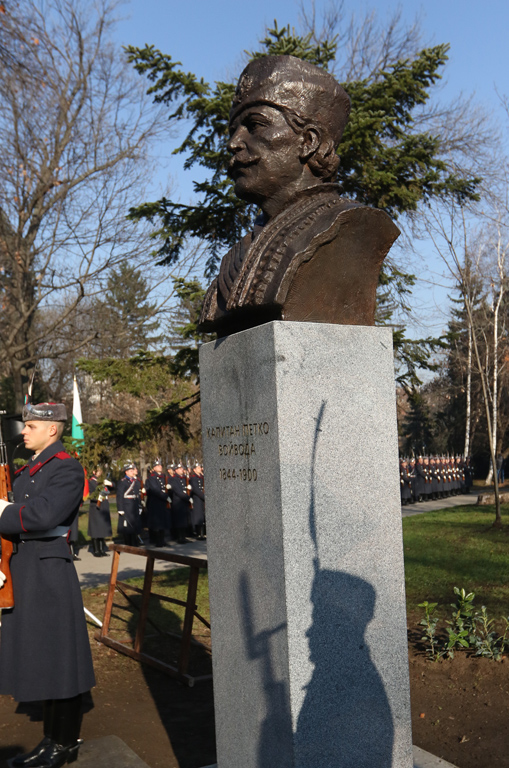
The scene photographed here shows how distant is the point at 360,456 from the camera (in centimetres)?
325

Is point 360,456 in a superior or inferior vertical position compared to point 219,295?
inferior

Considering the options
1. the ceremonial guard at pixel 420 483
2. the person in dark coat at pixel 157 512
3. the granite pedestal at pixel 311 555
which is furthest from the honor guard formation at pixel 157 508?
the granite pedestal at pixel 311 555

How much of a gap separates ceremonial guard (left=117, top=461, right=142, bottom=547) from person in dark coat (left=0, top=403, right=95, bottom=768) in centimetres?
1064

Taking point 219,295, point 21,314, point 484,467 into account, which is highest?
point 21,314

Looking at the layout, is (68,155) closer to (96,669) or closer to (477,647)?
(96,669)

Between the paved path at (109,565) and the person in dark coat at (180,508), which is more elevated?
the person in dark coat at (180,508)

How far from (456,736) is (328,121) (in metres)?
3.50

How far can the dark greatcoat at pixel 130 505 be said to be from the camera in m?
15.0

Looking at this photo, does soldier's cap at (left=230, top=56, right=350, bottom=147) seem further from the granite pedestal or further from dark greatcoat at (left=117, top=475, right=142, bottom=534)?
dark greatcoat at (left=117, top=475, right=142, bottom=534)

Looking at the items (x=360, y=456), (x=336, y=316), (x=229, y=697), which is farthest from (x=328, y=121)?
(x=229, y=697)

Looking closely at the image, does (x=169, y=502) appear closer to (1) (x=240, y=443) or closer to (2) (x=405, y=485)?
(2) (x=405, y=485)

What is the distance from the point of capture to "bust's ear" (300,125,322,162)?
3457 millimetres

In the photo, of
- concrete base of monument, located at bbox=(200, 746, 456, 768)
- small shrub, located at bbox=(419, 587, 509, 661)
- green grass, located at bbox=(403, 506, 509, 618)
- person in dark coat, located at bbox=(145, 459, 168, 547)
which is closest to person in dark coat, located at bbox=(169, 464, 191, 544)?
person in dark coat, located at bbox=(145, 459, 168, 547)

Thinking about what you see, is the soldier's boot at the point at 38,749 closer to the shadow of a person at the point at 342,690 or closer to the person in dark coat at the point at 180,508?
the shadow of a person at the point at 342,690
